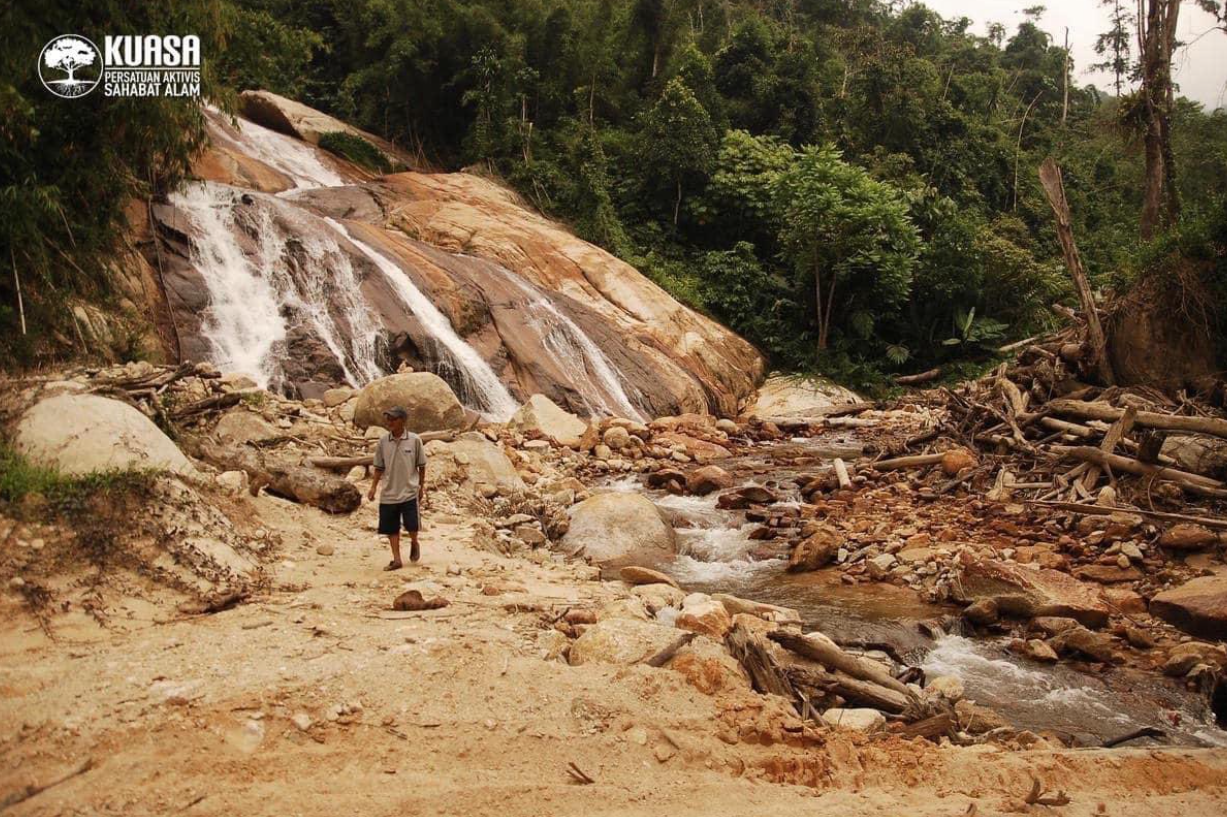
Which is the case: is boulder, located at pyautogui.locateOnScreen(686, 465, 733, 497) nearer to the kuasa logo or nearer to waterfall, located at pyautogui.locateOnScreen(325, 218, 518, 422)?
waterfall, located at pyautogui.locateOnScreen(325, 218, 518, 422)

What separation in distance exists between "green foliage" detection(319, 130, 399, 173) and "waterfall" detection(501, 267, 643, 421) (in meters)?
10.6

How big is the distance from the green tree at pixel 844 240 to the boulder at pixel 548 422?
11.4 metres

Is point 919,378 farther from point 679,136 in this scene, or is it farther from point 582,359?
point 582,359

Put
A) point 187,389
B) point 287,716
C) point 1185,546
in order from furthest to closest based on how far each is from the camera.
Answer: point 187,389, point 1185,546, point 287,716

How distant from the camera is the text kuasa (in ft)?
26.3

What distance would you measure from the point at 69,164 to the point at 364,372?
6573 mm

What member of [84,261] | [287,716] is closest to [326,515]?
[287,716]

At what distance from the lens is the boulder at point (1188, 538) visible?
23.5ft

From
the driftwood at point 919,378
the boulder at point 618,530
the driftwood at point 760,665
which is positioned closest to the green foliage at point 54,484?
the driftwood at point 760,665

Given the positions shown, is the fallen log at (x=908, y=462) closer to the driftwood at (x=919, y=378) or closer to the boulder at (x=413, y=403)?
the boulder at (x=413, y=403)

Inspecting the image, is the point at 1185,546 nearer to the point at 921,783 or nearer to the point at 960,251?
the point at 921,783

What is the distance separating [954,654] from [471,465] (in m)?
6.10

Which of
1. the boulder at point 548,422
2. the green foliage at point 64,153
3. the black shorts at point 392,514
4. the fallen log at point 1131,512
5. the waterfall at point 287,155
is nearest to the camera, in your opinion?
the black shorts at point 392,514

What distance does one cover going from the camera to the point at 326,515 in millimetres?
7586
